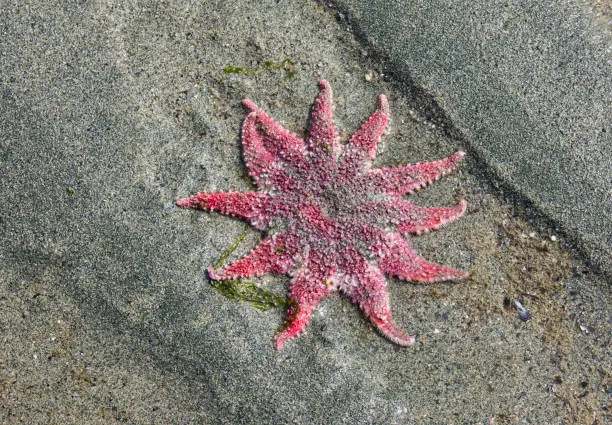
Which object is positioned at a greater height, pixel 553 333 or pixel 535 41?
pixel 535 41

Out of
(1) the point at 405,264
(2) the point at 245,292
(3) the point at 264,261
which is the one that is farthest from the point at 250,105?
(1) the point at 405,264

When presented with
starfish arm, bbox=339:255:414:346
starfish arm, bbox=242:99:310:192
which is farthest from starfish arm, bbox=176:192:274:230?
starfish arm, bbox=339:255:414:346

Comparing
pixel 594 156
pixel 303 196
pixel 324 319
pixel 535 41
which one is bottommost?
pixel 324 319

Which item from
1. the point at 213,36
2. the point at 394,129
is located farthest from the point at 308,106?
the point at 213,36

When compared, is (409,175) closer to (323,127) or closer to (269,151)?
(323,127)

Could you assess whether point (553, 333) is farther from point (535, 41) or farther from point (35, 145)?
point (35, 145)

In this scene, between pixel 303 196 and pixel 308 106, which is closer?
pixel 303 196

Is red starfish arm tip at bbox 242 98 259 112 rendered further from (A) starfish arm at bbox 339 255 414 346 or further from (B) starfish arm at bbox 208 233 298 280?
(A) starfish arm at bbox 339 255 414 346
